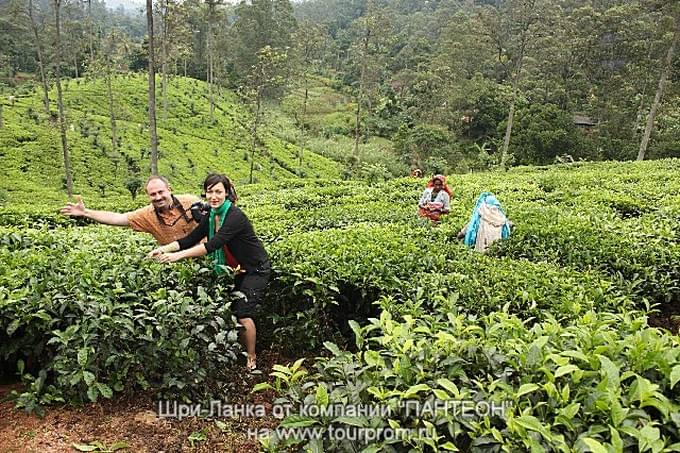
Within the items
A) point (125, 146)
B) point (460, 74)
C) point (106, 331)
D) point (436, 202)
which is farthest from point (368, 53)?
point (106, 331)

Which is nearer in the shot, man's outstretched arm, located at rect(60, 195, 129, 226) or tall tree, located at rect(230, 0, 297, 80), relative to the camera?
man's outstretched arm, located at rect(60, 195, 129, 226)

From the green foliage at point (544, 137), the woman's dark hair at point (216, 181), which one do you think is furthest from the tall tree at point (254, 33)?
the woman's dark hair at point (216, 181)

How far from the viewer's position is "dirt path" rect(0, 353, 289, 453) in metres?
2.74

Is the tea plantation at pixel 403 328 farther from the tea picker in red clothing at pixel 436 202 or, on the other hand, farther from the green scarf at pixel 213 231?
the tea picker in red clothing at pixel 436 202

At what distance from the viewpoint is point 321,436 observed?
1971 millimetres

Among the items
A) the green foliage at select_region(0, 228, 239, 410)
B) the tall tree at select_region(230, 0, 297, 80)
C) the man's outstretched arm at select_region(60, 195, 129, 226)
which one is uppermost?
the tall tree at select_region(230, 0, 297, 80)

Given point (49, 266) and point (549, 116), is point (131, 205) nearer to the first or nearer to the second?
point (49, 266)

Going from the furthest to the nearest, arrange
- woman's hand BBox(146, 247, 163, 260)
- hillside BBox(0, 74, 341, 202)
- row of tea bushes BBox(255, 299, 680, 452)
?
hillside BBox(0, 74, 341, 202) < woman's hand BBox(146, 247, 163, 260) < row of tea bushes BBox(255, 299, 680, 452)

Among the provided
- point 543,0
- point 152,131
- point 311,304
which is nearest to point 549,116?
point 543,0

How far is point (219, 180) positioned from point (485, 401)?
2.38 m

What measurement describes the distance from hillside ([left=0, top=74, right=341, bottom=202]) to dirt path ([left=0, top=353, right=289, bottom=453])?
1476 cm

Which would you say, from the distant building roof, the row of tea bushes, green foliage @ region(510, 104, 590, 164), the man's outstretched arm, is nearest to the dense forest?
green foliage @ region(510, 104, 590, 164)

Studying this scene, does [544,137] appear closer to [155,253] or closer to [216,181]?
[216,181]

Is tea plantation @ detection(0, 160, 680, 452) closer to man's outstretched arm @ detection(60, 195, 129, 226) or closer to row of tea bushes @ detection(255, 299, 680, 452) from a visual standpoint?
row of tea bushes @ detection(255, 299, 680, 452)
